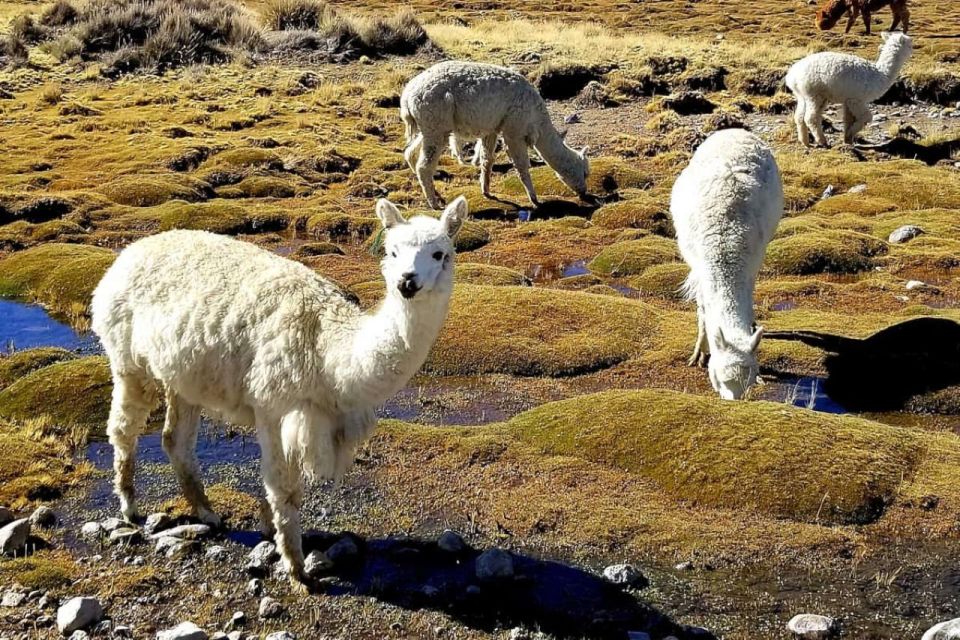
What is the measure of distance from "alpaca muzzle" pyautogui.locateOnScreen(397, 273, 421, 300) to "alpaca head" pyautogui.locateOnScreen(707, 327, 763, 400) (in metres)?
4.07

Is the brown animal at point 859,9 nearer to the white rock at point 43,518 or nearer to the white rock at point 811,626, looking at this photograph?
the white rock at point 811,626

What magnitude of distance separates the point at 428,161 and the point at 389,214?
12.7 meters

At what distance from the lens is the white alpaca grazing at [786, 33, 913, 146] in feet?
68.8

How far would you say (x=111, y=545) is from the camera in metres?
6.88

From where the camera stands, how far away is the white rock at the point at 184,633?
552 centimetres

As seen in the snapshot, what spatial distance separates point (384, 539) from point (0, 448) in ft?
13.3

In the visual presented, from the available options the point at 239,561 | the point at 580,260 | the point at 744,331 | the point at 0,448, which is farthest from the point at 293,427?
the point at 580,260

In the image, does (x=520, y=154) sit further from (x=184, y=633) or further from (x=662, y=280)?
(x=184, y=633)

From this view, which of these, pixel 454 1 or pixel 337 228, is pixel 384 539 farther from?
pixel 454 1

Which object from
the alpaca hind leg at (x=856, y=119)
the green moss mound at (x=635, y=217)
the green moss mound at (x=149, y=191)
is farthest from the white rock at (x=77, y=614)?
the alpaca hind leg at (x=856, y=119)

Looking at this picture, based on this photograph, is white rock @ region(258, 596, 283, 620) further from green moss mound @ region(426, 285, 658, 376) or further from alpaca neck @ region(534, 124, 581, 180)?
alpaca neck @ region(534, 124, 581, 180)

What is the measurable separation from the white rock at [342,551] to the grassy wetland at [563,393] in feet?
0.49

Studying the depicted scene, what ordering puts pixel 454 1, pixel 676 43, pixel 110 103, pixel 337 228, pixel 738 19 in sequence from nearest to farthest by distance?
1. pixel 337 228
2. pixel 110 103
3. pixel 676 43
4. pixel 738 19
5. pixel 454 1

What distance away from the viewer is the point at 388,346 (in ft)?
18.3
